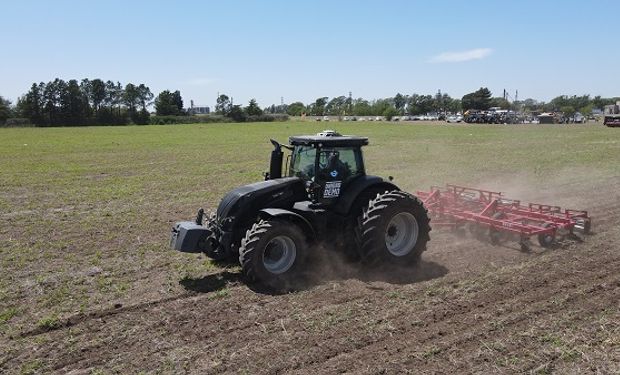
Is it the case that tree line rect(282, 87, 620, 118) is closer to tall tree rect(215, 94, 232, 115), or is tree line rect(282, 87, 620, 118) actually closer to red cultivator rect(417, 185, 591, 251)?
tall tree rect(215, 94, 232, 115)

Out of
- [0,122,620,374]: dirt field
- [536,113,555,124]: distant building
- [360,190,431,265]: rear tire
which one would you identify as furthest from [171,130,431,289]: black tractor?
[536,113,555,124]: distant building

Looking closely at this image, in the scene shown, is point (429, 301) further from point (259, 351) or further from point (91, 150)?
point (91, 150)

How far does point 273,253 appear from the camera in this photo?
26.0 feet

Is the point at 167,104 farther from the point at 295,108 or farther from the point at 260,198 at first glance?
the point at 260,198

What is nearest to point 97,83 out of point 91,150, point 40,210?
point 91,150

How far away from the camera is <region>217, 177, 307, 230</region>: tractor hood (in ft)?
26.2

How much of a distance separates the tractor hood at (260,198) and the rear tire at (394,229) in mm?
1151

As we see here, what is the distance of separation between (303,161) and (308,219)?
98cm

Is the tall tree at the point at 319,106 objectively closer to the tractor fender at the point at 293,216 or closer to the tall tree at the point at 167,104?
the tall tree at the point at 167,104

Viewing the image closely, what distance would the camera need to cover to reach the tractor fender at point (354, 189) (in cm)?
847

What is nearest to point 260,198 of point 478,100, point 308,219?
point 308,219

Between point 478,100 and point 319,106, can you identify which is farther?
point 319,106

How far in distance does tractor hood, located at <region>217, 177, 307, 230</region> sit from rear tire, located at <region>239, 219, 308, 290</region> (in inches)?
13.6

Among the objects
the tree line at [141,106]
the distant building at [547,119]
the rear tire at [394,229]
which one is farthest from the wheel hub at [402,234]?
the tree line at [141,106]
